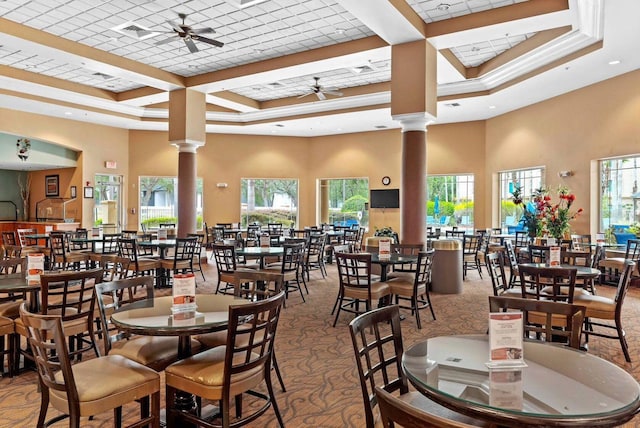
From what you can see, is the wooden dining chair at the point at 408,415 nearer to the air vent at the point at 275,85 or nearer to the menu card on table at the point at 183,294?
the menu card on table at the point at 183,294

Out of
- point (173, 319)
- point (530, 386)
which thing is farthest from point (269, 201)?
point (530, 386)

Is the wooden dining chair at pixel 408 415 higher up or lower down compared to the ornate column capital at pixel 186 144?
lower down

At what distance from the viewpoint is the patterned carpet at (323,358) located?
3043 millimetres

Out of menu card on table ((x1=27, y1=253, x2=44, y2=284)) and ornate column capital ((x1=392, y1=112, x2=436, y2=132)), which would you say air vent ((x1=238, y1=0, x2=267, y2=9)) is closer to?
ornate column capital ((x1=392, y1=112, x2=436, y2=132))

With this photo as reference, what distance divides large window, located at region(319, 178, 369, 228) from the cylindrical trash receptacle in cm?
723

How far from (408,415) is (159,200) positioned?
14015mm

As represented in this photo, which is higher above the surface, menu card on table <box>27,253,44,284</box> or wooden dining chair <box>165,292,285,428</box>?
menu card on table <box>27,253,44,284</box>

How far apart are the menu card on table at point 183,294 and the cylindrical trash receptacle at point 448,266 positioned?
502 centimetres

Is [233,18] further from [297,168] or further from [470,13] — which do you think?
[297,168]

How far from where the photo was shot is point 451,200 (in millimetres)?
13211

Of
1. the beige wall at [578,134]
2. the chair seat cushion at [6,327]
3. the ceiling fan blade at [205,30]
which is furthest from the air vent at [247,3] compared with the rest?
the beige wall at [578,134]

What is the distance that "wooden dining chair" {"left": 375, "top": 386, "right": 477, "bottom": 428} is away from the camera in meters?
1.16

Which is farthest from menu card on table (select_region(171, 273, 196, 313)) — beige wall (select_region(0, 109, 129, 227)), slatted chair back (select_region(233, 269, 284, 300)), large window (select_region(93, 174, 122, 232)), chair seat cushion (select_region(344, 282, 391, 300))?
large window (select_region(93, 174, 122, 232))

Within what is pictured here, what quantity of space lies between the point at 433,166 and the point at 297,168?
4.56 metres
